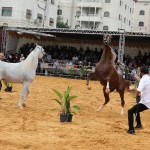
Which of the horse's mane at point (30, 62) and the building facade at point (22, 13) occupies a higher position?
the building facade at point (22, 13)

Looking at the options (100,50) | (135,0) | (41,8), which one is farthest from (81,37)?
(135,0)

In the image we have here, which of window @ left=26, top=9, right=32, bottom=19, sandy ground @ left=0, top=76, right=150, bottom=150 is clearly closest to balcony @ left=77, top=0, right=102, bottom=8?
window @ left=26, top=9, right=32, bottom=19

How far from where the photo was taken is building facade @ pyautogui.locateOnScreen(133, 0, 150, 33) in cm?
6631

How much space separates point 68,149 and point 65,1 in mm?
58013

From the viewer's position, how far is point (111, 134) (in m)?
7.92

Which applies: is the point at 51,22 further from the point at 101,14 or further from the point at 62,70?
the point at 62,70

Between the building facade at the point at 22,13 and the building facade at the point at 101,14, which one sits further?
the building facade at the point at 101,14

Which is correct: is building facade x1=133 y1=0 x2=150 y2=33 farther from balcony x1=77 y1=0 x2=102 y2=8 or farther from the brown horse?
the brown horse

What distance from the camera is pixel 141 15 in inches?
2630

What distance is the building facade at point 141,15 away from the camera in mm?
66312

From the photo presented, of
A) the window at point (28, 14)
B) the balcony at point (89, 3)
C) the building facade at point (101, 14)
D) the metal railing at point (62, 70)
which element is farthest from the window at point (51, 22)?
the metal railing at point (62, 70)

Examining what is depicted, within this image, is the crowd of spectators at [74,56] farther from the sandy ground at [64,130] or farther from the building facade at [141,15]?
the building facade at [141,15]

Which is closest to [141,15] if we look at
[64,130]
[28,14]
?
[28,14]

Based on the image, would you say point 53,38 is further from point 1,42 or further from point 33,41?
point 1,42
